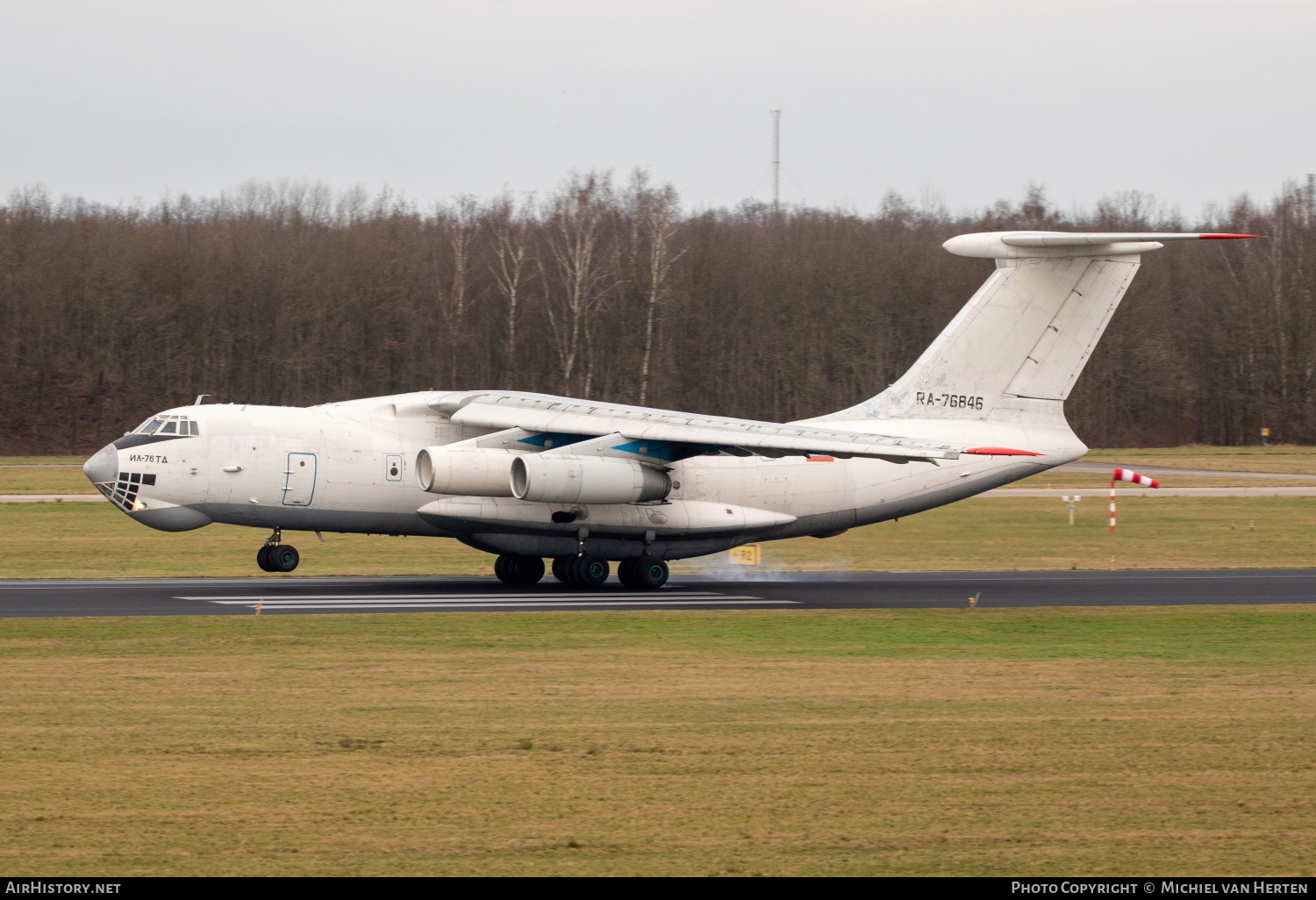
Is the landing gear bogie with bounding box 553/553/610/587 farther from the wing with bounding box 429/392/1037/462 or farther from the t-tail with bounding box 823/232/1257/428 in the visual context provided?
the t-tail with bounding box 823/232/1257/428

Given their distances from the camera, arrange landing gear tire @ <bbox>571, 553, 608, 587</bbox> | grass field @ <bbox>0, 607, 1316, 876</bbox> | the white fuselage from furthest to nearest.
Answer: landing gear tire @ <bbox>571, 553, 608, 587</bbox> → the white fuselage → grass field @ <bbox>0, 607, 1316, 876</bbox>

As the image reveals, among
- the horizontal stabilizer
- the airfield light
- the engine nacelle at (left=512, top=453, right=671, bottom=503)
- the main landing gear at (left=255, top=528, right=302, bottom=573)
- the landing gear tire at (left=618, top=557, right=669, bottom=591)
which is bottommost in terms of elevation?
the landing gear tire at (left=618, top=557, right=669, bottom=591)

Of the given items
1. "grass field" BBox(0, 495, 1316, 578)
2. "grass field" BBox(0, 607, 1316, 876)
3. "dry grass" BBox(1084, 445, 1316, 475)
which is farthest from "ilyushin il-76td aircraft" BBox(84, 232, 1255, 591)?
"dry grass" BBox(1084, 445, 1316, 475)

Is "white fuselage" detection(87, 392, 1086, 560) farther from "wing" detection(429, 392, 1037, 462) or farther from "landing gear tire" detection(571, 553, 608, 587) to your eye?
"wing" detection(429, 392, 1037, 462)

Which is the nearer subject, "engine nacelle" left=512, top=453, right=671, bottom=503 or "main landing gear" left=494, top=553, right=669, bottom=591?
"engine nacelle" left=512, top=453, right=671, bottom=503

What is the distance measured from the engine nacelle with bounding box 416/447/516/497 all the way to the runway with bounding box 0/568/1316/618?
4.63 ft

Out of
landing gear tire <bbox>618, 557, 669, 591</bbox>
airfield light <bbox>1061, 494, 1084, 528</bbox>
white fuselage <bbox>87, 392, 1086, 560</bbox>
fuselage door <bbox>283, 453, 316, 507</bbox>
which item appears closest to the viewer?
white fuselage <bbox>87, 392, 1086, 560</bbox>

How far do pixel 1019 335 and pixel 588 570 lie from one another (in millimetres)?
7165

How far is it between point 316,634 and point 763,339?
44.5m

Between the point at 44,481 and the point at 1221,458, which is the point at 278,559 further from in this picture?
the point at 1221,458

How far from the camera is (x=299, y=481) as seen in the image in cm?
1889

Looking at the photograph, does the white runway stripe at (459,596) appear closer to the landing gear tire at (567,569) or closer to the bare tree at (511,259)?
the landing gear tire at (567,569)

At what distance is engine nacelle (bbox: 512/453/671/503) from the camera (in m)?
18.6

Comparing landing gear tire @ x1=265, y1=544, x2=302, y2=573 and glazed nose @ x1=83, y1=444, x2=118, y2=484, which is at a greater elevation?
glazed nose @ x1=83, y1=444, x2=118, y2=484
